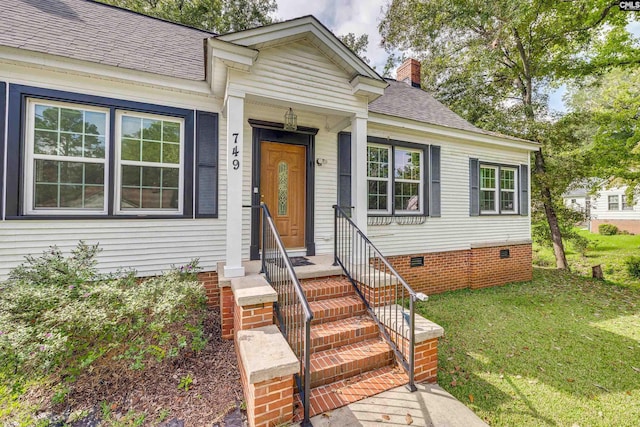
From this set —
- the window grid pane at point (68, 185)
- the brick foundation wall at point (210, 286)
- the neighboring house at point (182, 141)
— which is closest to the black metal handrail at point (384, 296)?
the neighboring house at point (182, 141)

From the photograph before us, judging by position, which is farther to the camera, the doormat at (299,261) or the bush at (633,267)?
the bush at (633,267)

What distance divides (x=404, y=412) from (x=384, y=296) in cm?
133

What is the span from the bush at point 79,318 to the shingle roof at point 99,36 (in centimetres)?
288

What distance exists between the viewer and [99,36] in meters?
4.50

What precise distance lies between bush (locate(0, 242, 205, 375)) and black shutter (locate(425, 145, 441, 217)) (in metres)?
5.32

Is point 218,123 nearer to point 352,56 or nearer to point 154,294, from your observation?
point 352,56

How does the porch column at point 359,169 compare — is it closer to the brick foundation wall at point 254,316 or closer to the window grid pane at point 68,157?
the brick foundation wall at point 254,316

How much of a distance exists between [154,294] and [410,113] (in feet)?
21.2

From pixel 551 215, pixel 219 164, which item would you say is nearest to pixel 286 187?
pixel 219 164

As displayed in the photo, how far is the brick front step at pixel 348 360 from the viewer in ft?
8.78

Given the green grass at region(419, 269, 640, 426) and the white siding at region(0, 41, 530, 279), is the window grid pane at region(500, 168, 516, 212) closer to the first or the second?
the green grass at region(419, 269, 640, 426)

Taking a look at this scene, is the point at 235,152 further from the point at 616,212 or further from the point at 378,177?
the point at 616,212

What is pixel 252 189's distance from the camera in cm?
459

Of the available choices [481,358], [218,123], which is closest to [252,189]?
[218,123]
